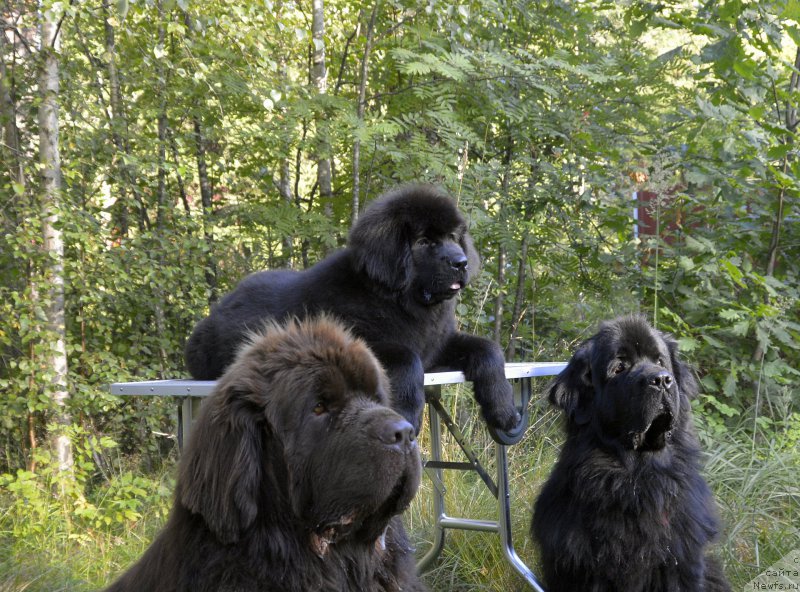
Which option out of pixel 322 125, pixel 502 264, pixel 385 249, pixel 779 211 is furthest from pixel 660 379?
pixel 502 264

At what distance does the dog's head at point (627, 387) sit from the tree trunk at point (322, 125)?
3319mm

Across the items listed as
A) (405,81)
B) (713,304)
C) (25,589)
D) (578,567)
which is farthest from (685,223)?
(25,589)

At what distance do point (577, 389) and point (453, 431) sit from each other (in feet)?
2.63

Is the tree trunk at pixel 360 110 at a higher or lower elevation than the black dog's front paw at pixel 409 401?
A: higher

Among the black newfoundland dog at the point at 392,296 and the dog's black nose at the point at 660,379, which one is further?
the black newfoundland dog at the point at 392,296

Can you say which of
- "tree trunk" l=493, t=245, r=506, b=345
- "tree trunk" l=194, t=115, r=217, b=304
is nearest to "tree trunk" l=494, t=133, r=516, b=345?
"tree trunk" l=493, t=245, r=506, b=345

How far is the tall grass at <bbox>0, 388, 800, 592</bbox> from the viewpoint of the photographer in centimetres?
465

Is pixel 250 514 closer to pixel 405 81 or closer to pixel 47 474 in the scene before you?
pixel 47 474

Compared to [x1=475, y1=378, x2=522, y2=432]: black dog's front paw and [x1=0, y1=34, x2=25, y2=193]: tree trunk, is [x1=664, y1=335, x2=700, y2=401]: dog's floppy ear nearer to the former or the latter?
[x1=475, y1=378, x2=522, y2=432]: black dog's front paw

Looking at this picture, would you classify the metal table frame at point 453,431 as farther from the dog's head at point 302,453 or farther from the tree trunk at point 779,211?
the tree trunk at point 779,211

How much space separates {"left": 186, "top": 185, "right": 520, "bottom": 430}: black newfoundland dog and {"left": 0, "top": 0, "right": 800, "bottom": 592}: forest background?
1335 mm

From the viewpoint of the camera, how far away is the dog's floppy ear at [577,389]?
4.13m

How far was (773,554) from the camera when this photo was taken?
4.62 meters

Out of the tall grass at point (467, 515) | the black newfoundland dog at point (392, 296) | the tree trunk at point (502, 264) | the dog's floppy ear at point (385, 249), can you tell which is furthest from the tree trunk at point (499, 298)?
the dog's floppy ear at point (385, 249)
